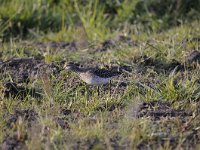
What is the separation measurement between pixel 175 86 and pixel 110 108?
75cm

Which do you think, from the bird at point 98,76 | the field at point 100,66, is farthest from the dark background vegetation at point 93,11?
the bird at point 98,76

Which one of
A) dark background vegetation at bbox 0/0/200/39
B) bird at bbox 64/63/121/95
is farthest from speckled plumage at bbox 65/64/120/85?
dark background vegetation at bbox 0/0/200/39

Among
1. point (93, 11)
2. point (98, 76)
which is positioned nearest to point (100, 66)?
point (98, 76)

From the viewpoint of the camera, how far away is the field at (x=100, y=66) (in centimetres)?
526

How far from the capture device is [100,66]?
288 inches

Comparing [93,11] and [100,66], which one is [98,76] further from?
[93,11]

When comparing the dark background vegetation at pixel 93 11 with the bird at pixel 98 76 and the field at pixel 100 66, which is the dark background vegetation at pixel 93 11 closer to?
the field at pixel 100 66

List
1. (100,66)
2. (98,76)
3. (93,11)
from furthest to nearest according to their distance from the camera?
1. (93,11)
2. (100,66)
3. (98,76)

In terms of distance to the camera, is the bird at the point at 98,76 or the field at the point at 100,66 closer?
the field at the point at 100,66

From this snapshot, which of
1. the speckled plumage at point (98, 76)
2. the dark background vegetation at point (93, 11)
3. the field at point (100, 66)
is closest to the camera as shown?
the field at point (100, 66)

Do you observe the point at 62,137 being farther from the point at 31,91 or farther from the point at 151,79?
the point at 151,79

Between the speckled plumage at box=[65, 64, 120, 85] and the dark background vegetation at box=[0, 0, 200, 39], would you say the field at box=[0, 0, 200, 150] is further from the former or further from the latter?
the speckled plumage at box=[65, 64, 120, 85]

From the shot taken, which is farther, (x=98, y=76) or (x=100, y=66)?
(x=100, y=66)

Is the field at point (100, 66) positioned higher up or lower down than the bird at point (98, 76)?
lower down
